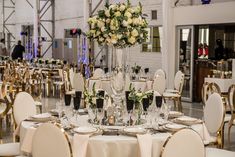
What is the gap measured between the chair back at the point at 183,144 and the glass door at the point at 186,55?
804 centimetres

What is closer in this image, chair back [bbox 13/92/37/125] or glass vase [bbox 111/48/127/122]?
glass vase [bbox 111/48/127/122]

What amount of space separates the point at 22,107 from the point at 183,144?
2.41 m

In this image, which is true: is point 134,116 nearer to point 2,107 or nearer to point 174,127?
point 174,127

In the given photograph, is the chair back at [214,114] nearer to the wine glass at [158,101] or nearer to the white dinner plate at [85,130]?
the wine glass at [158,101]

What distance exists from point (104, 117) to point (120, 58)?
37.5 inches

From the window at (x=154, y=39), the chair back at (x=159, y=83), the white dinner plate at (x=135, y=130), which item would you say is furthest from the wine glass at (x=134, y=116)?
the window at (x=154, y=39)

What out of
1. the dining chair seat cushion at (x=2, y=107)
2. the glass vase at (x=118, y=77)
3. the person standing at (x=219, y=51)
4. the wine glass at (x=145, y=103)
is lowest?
the dining chair seat cushion at (x=2, y=107)

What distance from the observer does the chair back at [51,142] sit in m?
3.66

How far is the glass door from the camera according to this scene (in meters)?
11.7

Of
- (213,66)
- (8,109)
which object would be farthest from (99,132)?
(213,66)

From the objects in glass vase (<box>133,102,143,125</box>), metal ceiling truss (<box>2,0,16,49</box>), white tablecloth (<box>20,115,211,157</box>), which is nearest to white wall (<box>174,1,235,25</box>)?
glass vase (<box>133,102,143,125</box>)

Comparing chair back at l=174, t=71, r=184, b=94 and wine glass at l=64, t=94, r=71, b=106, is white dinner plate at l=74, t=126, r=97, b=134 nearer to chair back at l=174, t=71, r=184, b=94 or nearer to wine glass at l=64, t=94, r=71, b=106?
wine glass at l=64, t=94, r=71, b=106

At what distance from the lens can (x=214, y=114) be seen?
205 inches

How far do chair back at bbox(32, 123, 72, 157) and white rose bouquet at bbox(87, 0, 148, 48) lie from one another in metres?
1.62
